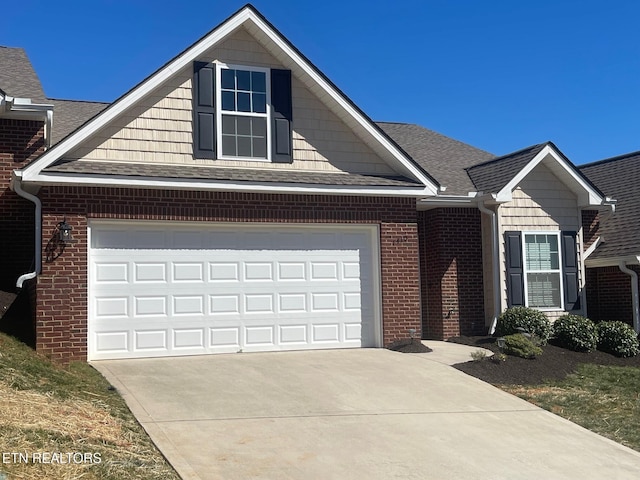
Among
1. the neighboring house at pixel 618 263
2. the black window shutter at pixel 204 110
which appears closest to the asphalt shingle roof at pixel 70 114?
the black window shutter at pixel 204 110

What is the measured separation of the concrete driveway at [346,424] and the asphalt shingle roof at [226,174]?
129 inches

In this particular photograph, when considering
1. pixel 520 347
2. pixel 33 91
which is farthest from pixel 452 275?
pixel 33 91

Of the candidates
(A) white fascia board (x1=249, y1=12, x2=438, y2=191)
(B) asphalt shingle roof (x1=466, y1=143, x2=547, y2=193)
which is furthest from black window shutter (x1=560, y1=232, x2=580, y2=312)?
(A) white fascia board (x1=249, y1=12, x2=438, y2=191)

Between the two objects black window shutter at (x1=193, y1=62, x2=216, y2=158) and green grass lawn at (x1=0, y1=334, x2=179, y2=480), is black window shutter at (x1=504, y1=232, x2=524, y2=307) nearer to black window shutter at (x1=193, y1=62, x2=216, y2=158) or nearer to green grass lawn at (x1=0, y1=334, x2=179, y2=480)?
black window shutter at (x1=193, y1=62, x2=216, y2=158)

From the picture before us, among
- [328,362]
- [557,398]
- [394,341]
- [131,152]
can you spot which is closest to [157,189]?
[131,152]

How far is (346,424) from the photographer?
9.57 meters

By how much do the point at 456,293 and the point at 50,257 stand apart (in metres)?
8.88

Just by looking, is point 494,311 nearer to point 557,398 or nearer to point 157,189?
point 557,398

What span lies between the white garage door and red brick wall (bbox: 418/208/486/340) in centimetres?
258

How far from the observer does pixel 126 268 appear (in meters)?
13.2

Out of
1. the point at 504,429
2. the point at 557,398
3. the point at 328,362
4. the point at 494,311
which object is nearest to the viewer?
the point at 504,429

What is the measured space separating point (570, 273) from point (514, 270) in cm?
150

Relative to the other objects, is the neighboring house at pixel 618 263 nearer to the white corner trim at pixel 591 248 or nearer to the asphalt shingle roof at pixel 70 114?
the white corner trim at pixel 591 248

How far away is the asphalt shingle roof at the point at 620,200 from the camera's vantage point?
689 inches
